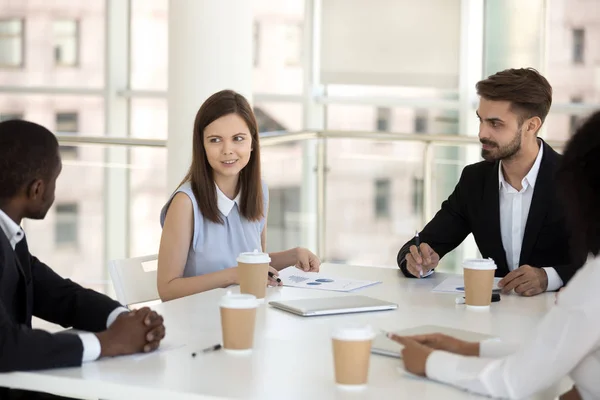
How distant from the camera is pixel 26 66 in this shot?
7980 mm

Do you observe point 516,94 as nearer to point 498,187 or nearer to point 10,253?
point 498,187

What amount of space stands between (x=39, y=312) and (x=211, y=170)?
0.82 meters

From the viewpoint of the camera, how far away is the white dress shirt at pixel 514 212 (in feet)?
9.11

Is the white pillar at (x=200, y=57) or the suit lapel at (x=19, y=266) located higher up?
the white pillar at (x=200, y=57)

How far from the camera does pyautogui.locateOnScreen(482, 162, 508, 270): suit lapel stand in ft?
9.13

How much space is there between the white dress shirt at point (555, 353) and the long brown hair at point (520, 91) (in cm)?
141

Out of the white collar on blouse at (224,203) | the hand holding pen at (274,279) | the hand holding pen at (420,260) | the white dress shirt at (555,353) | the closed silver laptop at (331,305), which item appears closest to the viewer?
the white dress shirt at (555,353)

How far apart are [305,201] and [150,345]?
404cm

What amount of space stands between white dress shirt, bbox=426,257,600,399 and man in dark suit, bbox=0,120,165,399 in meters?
0.57

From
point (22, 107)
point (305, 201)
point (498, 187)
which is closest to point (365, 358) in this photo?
point (498, 187)

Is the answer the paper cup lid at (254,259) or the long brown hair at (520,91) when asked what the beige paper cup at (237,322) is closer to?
the paper cup lid at (254,259)

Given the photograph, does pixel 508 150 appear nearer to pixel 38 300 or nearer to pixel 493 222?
pixel 493 222

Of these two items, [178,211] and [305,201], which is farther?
[305,201]

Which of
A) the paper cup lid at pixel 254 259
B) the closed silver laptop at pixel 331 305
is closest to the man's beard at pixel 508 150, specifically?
the closed silver laptop at pixel 331 305
